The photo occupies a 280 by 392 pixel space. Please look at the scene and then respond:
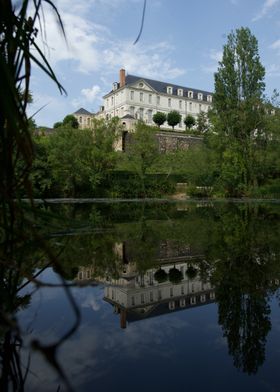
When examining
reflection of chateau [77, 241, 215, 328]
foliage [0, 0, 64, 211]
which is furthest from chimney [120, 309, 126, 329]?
foliage [0, 0, 64, 211]

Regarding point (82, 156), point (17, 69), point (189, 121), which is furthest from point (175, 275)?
point (189, 121)

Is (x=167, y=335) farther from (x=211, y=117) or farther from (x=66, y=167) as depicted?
(x=211, y=117)

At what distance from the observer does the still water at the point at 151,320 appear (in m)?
1.66

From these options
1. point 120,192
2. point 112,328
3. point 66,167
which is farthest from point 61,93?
point 120,192

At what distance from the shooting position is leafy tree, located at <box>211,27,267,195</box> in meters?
27.0

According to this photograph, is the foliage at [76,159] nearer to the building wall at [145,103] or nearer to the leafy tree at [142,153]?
the leafy tree at [142,153]

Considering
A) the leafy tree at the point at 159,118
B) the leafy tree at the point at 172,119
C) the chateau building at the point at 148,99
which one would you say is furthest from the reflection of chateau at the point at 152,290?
the leafy tree at the point at 172,119

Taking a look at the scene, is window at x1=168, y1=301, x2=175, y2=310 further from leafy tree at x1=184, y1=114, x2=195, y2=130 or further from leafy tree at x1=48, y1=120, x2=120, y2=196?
leafy tree at x1=184, y1=114, x2=195, y2=130

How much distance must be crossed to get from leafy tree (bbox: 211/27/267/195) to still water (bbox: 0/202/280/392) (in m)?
23.9

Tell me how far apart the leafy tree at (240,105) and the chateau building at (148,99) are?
1139 inches

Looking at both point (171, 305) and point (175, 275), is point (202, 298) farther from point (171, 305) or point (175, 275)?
point (175, 275)

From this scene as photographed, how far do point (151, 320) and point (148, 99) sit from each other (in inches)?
2393

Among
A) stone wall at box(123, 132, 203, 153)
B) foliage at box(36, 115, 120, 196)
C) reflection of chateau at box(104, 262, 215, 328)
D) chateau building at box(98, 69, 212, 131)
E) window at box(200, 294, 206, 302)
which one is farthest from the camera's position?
chateau building at box(98, 69, 212, 131)

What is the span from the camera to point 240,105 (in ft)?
89.2
